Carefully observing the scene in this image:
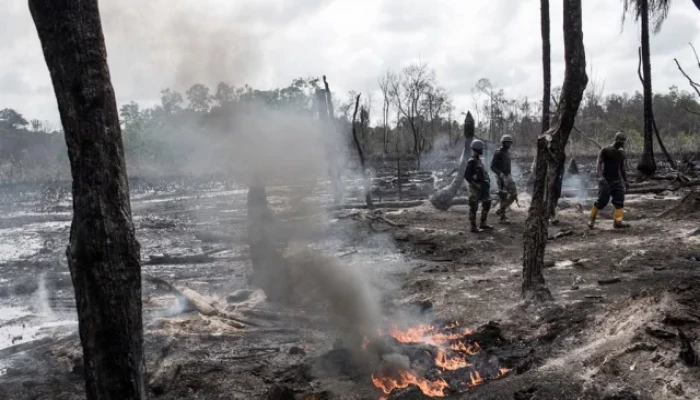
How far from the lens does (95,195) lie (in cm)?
316

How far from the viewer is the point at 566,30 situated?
6.07 m

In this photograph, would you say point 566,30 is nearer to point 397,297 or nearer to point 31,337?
point 397,297

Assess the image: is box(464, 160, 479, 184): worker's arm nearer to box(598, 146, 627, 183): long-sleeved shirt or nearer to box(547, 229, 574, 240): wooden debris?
box(547, 229, 574, 240): wooden debris

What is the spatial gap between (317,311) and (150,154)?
69.9 feet

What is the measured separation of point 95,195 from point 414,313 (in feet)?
15.3

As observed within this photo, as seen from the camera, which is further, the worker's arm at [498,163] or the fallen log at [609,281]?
the worker's arm at [498,163]

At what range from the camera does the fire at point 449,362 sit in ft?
16.3

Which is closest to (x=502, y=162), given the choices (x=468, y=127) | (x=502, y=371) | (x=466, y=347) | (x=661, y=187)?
(x=468, y=127)

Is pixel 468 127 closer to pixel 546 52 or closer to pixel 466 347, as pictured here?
pixel 546 52

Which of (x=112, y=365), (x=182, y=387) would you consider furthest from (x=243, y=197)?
(x=112, y=365)

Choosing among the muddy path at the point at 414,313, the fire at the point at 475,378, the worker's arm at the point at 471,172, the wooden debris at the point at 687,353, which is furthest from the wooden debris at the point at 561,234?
the wooden debris at the point at 687,353

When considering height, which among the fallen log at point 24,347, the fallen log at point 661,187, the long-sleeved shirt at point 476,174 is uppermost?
the long-sleeved shirt at point 476,174

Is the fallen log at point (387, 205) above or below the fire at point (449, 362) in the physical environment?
above

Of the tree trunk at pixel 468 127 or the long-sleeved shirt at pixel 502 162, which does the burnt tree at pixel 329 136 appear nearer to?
the tree trunk at pixel 468 127
